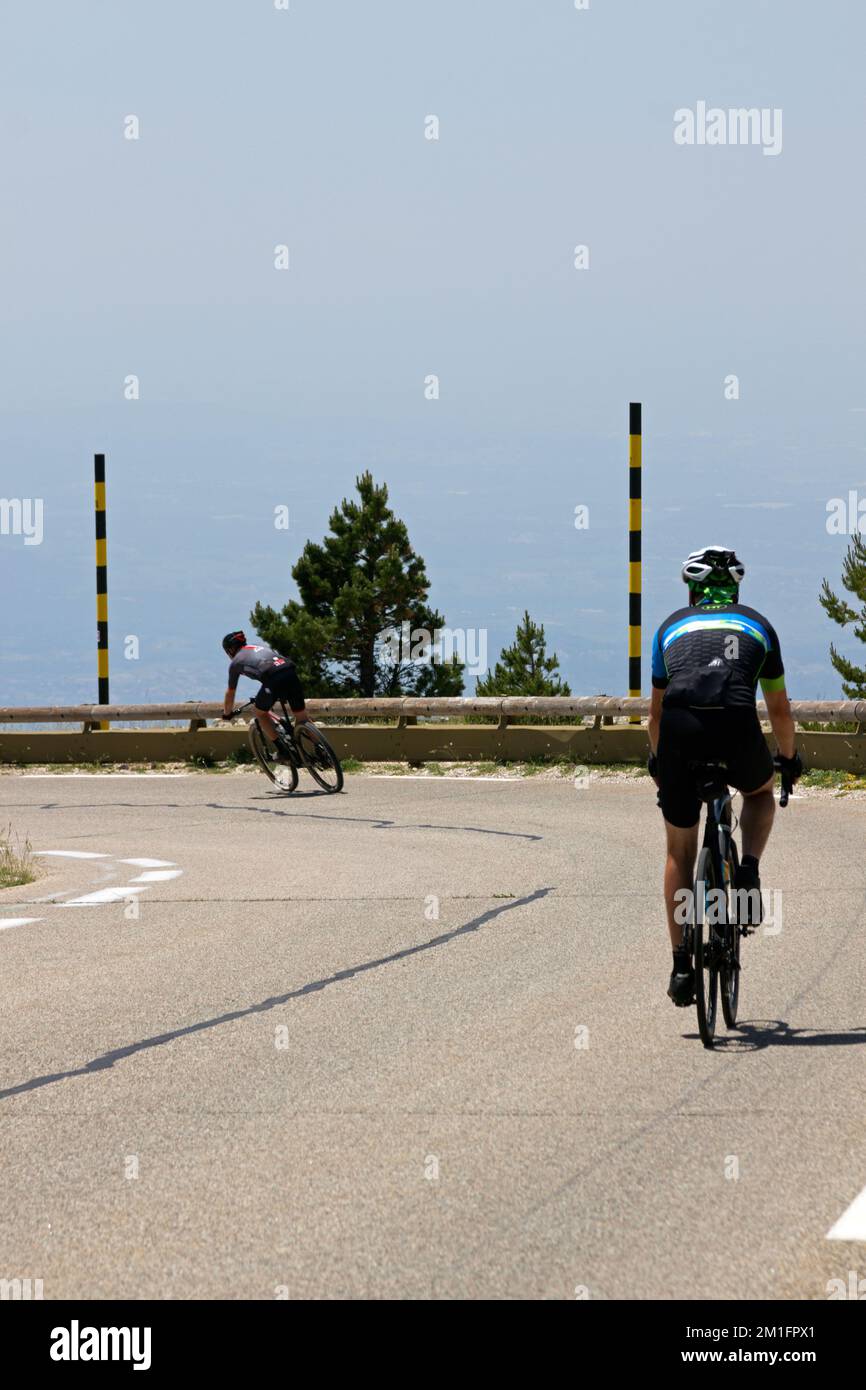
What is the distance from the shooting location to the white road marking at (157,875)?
13648 millimetres

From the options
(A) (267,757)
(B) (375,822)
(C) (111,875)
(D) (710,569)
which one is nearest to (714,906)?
(D) (710,569)

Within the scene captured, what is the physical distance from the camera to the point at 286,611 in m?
67.6

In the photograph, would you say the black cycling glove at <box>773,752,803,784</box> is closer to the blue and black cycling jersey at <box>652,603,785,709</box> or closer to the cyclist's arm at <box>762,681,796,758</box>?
the cyclist's arm at <box>762,681,796,758</box>

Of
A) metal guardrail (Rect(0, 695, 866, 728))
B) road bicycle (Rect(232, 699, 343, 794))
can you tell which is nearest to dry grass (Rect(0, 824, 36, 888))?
road bicycle (Rect(232, 699, 343, 794))

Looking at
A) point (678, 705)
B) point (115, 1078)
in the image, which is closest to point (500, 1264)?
point (115, 1078)

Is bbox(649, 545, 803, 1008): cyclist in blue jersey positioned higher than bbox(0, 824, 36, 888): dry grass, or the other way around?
bbox(649, 545, 803, 1008): cyclist in blue jersey

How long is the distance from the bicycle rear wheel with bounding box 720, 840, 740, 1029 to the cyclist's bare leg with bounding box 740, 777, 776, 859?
4.7 inches

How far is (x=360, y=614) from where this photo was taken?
67062 mm

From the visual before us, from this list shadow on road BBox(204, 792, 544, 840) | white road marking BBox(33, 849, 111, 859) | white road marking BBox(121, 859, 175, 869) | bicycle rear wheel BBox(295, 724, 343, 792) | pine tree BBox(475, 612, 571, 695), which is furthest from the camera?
pine tree BBox(475, 612, 571, 695)

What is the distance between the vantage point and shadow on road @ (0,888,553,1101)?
23.4 feet

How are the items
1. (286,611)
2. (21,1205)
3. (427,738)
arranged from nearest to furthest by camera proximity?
(21,1205)
(427,738)
(286,611)

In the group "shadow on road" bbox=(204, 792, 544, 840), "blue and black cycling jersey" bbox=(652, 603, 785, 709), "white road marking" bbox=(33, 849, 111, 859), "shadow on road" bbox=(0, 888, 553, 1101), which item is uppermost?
"blue and black cycling jersey" bbox=(652, 603, 785, 709)
